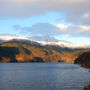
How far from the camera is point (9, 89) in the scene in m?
65.2

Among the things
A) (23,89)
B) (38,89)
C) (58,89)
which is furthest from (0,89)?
(58,89)

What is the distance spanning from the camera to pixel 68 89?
213 ft

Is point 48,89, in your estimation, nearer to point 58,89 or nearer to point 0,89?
point 58,89

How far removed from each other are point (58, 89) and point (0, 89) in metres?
19.7

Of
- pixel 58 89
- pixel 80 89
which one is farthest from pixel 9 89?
pixel 80 89

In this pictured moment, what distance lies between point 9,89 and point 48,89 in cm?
1332

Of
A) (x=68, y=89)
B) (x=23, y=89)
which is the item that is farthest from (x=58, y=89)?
(x=23, y=89)

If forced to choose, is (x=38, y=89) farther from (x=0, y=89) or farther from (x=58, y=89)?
(x=0, y=89)

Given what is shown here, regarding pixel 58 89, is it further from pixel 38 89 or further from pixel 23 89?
pixel 23 89

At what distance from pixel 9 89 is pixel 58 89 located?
658 inches

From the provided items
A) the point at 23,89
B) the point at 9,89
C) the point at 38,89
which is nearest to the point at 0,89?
the point at 9,89

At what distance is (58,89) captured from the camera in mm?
64875

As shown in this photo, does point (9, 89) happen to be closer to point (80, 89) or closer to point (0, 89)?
point (0, 89)

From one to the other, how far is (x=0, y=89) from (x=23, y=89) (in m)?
7.90
